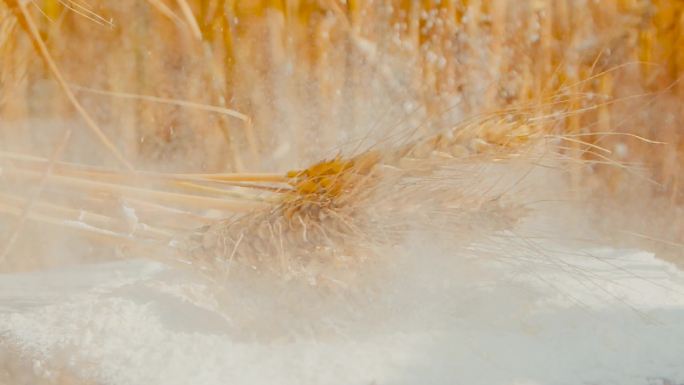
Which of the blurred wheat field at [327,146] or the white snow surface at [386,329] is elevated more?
the blurred wheat field at [327,146]

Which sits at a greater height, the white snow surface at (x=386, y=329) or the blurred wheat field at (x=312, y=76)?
the blurred wheat field at (x=312, y=76)

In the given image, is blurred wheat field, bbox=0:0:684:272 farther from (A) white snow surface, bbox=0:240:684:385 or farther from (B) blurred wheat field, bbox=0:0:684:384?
(A) white snow surface, bbox=0:240:684:385

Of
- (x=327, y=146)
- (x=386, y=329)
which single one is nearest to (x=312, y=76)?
(x=327, y=146)

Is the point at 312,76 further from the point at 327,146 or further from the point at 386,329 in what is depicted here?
the point at 386,329

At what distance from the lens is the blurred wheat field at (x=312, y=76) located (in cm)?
112

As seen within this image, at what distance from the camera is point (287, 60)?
1.23 meters

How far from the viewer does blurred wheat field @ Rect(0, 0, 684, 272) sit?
1124 mm

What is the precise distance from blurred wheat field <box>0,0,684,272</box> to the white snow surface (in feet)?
0.62

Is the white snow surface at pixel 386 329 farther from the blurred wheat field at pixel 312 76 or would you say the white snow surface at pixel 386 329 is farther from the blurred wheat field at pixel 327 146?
the blurred wheat field at pixel 312 76

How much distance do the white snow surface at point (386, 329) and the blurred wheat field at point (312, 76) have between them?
19 cm

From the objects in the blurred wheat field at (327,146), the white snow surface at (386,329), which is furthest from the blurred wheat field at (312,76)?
the white snow surface at (386,329)

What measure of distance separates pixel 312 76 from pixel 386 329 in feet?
1.77

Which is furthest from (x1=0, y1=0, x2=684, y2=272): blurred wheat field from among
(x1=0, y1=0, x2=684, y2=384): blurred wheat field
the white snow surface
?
the white snow surface

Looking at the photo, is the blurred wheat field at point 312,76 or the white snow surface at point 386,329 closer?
the white snow surface at point 386,329
